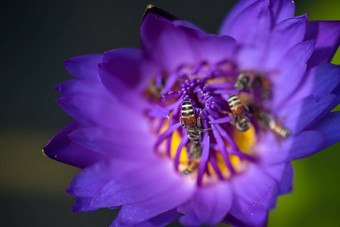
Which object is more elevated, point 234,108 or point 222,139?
point 234,108

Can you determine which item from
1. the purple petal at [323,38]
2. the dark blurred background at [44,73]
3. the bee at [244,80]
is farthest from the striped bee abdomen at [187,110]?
the dark blurred background at [44,73]

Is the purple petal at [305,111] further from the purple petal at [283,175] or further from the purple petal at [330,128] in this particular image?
the purple petal at [283,175]

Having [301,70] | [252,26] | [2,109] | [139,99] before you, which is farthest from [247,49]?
[2,109]

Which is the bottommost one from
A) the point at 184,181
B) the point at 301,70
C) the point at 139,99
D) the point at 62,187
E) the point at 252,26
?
the point at 62,187

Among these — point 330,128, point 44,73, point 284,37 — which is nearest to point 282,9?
point 284,37

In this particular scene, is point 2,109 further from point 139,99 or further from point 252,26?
point 252,26

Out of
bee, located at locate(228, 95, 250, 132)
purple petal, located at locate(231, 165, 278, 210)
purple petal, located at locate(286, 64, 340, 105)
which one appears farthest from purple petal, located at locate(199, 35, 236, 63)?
purple petal, located at locate(231, 165, 278, 210)

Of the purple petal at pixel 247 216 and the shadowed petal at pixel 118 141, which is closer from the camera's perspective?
the purple petal at pixel 247 216
